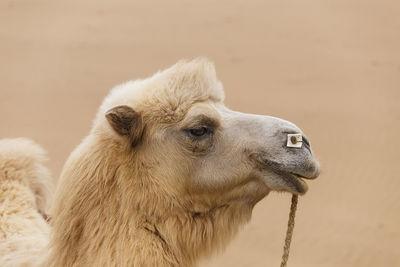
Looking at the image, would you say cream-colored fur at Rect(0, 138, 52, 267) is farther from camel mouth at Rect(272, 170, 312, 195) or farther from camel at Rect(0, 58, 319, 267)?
camel mouth at Rect(272, 170, 312, 195)

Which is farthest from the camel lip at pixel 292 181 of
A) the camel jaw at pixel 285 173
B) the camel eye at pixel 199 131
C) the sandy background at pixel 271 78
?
the sandy background at pixel 271 78

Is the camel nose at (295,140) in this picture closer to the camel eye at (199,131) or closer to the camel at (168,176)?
the camel at (168,176)

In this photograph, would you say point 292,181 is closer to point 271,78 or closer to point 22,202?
point 22,202

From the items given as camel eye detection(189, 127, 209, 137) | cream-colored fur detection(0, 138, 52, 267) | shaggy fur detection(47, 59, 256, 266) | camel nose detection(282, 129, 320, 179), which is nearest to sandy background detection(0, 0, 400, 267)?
cream-colored fur detection(0, 138, 52, 267)

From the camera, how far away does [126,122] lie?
9.28ft

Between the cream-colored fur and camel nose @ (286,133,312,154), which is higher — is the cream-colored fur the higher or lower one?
the lower one

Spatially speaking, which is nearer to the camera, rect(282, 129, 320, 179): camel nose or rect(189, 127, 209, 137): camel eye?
rect(282, 129, 320, 179): camel nose

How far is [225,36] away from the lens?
13.9 metres

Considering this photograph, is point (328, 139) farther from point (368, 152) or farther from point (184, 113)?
point (184, 113)

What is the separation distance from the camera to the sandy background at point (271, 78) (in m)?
8.84

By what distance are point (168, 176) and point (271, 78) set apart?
979 centimetres

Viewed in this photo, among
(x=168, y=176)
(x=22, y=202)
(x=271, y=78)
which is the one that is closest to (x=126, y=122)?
(x=168, y=176)

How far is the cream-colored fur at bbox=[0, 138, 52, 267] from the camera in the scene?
3.26 m

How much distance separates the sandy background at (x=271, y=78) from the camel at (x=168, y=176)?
5284mm
